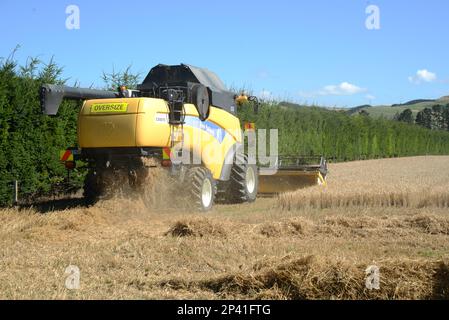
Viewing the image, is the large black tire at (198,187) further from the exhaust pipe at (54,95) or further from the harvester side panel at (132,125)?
the exhaust pipe at (54,95)

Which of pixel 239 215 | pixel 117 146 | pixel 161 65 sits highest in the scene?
pixel 161 65

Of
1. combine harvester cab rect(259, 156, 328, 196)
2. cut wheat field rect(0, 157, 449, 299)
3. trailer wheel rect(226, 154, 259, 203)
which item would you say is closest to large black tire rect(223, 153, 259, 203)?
trailer wheel rect(226, 154, 259, 203)

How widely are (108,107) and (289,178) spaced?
20.1ft

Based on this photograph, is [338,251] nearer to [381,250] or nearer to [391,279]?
[381,250]

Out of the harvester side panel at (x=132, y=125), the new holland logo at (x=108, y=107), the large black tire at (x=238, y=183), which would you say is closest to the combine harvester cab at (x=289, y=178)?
the large black tire at (x=238, y=183)

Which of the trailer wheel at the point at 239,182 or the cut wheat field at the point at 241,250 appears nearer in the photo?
the cut wheat field at the point at 241,250

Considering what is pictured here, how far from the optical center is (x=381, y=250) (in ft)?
21.6

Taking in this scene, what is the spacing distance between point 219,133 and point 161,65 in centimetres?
181

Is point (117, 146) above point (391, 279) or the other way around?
above

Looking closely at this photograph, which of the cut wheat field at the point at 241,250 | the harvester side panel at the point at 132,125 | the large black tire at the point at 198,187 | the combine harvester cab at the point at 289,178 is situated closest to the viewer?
the cut wheat field at the point at 241,250

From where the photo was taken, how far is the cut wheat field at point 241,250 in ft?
15.4

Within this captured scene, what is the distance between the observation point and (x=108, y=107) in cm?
953

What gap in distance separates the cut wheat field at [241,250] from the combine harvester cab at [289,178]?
2.67 metres
